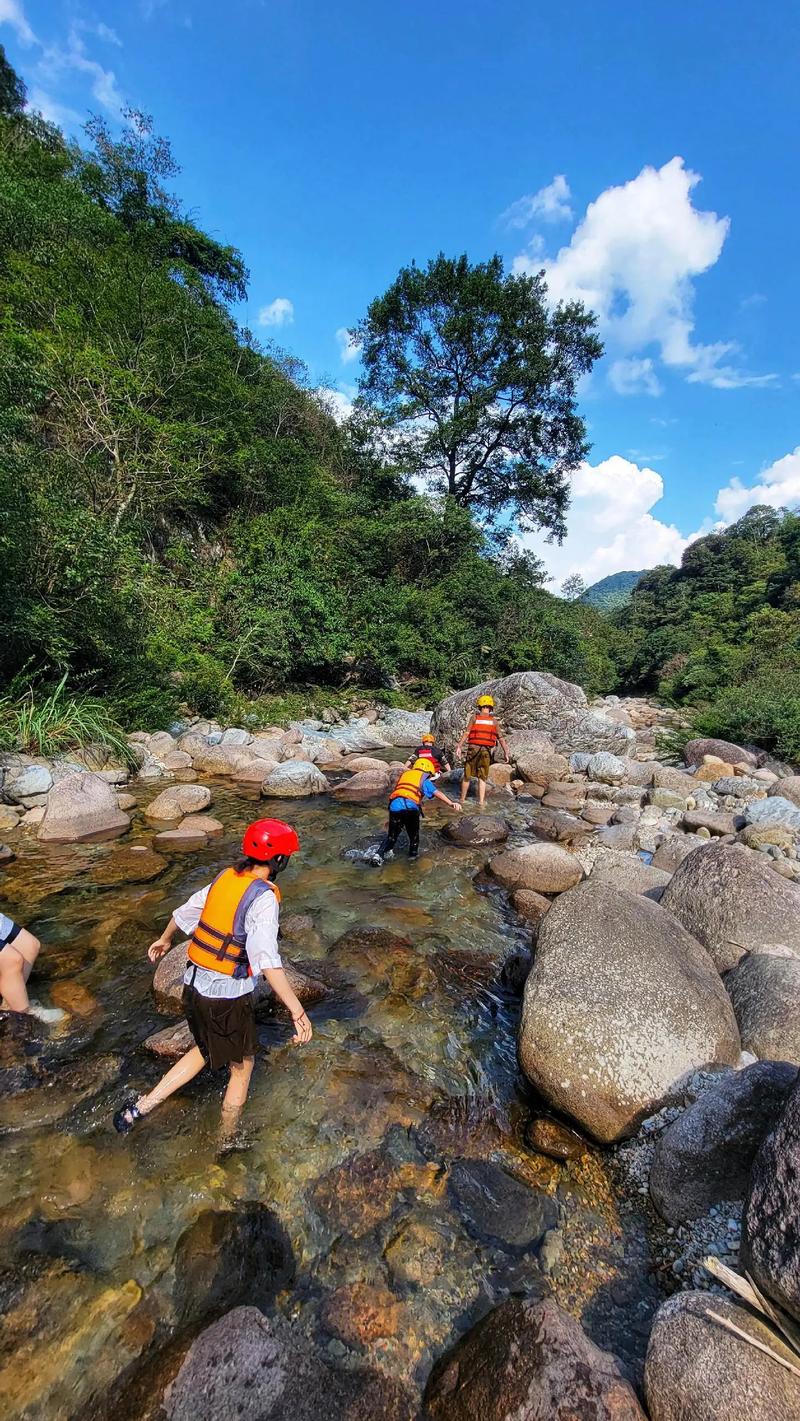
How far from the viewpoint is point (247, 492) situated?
21.5 m

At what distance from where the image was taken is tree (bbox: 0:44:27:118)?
2425 centimetres

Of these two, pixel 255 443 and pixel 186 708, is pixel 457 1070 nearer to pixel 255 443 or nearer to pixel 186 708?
pixel 186 708

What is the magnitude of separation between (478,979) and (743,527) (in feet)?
185

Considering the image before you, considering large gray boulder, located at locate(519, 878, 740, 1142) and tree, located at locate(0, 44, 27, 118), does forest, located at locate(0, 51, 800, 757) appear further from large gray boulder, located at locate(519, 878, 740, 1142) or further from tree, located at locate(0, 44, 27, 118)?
large gray boulder, located at locate(519, 878, 740, 1142)

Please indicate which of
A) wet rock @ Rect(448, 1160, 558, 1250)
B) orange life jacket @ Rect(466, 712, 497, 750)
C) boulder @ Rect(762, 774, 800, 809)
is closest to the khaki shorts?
orange life jacket @ Rect(466, 712, 497, 750)

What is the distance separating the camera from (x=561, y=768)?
45.9ft

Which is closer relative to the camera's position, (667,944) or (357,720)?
(667,944)

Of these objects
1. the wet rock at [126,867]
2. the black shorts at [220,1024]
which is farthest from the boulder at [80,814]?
the black shorts at [220,1024]

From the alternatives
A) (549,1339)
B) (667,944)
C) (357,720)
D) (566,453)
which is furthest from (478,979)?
(566,453)

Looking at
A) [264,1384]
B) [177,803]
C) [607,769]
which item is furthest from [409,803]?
[607,769]

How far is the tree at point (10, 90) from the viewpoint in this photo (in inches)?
955

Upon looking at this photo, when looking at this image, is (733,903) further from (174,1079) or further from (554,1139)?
(174,1079)

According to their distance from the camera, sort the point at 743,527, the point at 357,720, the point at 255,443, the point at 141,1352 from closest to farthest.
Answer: the point at 141,1352 < the point at 357,720 < the point at 255,443 < the point at 743,527

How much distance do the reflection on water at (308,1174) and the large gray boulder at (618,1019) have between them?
427mm
